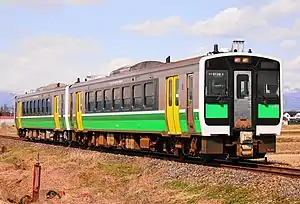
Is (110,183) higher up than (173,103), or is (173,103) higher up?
(173,103)

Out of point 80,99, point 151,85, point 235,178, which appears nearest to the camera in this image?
point 235,178

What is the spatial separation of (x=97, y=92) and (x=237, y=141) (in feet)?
34.3

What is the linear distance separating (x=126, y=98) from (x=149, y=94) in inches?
90.8

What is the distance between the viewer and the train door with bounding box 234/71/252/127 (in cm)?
1767

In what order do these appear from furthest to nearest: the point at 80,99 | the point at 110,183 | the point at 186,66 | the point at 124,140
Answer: the point at 80,99 → the point at 124,140 → the point at 186,66 → the point at 110,183

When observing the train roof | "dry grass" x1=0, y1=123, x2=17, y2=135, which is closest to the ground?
the train roof

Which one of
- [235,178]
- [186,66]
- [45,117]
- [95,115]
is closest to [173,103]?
[186,66]

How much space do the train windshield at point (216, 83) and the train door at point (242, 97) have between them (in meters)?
0.35

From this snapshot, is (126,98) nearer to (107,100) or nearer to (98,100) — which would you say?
(107,100)

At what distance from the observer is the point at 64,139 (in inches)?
1281

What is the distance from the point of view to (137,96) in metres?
22.3

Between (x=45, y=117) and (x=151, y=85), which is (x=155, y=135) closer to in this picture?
(x=151, y=85)

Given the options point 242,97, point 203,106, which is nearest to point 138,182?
point 203,106

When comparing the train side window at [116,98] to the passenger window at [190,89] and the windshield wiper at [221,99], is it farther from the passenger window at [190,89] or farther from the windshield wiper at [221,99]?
the windshield wiper at [221,99]
